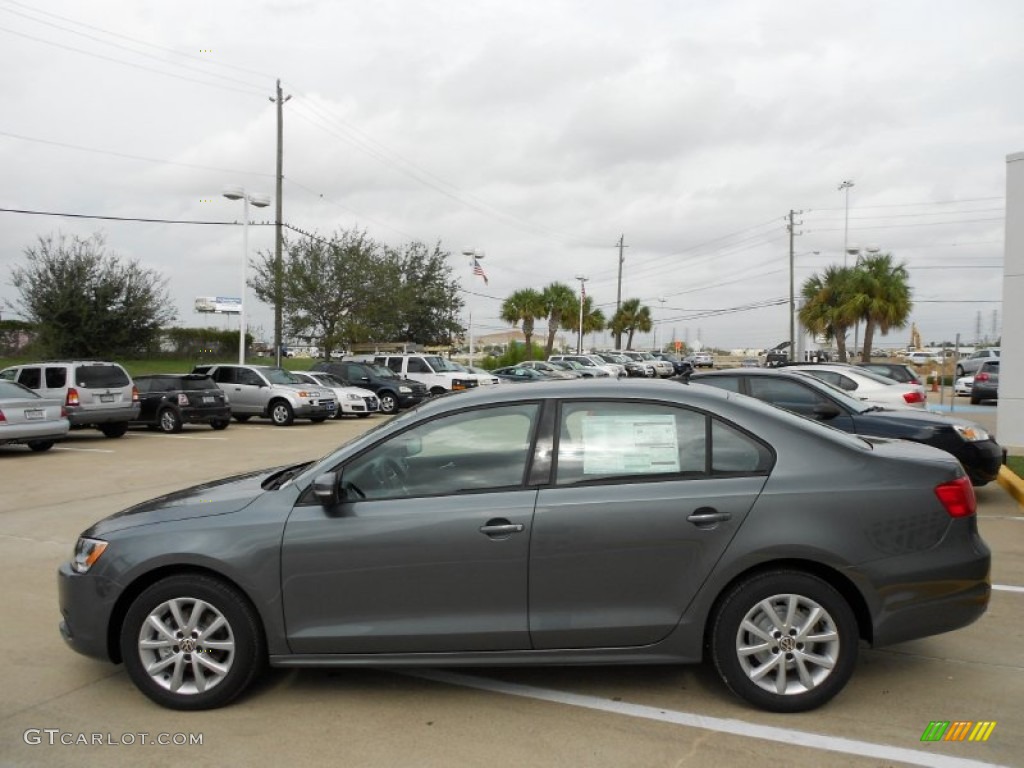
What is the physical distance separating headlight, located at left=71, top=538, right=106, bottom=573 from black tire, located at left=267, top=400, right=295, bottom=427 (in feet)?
59.1

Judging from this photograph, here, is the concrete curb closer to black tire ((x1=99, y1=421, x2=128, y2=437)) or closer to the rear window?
the rear window

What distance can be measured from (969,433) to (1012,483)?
1928 mm

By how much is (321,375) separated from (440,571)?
22.2 m

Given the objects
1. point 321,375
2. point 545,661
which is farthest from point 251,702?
point 321,375

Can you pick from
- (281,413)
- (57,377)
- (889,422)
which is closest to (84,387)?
(57,377)

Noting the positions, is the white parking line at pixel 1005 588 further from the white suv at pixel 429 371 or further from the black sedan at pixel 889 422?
the white suv at pixel 429 371

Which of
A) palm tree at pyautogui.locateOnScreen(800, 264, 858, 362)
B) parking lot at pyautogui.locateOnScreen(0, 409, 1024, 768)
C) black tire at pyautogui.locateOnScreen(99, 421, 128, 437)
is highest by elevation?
palm tree at pyautogui.locateOnScreen(800, 264, 858, 362)

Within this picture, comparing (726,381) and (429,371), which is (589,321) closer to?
(429,371)

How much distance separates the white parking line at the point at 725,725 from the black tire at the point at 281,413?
721 inches

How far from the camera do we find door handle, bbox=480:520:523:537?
155 inches

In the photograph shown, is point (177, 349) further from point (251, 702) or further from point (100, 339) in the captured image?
point (251, 702)

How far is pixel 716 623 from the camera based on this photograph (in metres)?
3.95

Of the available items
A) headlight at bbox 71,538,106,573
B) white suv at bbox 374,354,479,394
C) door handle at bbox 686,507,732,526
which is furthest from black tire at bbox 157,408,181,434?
door handle at bbox 686,507,732,526

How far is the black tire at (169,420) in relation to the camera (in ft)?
64.3
